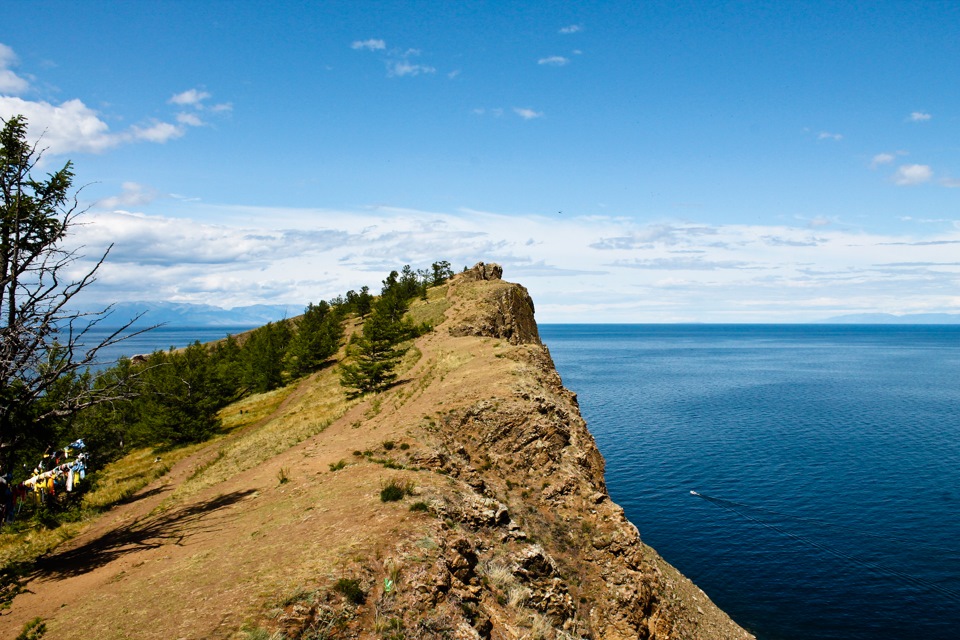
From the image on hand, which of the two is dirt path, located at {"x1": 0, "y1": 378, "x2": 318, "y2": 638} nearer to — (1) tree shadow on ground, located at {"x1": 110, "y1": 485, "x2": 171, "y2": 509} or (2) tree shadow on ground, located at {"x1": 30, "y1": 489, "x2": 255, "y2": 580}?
(2) tree shadow on ground, located at {"x1": 30, "y1": 489, "x2": 255, "y2": 580}

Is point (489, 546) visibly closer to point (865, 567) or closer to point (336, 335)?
point (865, 567)

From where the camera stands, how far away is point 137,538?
25.5m

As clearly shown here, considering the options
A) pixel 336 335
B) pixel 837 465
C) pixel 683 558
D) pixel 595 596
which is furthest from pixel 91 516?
pixel 837 465

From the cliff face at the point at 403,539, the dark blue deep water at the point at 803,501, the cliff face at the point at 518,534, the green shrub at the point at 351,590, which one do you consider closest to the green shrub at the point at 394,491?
the cliff face at the point at 403,539

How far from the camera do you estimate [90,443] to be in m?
46.1

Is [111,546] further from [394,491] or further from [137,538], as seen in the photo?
[394,491]

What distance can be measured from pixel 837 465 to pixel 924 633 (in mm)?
36827

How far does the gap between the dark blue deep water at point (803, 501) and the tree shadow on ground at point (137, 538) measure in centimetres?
3820

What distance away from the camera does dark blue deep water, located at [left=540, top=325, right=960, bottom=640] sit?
138 ft

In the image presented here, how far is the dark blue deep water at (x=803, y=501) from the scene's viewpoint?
41.9 m

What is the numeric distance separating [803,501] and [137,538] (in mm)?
63881

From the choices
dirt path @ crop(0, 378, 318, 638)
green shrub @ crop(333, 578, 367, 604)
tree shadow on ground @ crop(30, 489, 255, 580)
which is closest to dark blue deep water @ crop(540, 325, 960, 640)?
green shrub @ crop(333, 578, 367, 604)

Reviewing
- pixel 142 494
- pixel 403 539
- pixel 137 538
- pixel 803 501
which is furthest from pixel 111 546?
pixel 803 501

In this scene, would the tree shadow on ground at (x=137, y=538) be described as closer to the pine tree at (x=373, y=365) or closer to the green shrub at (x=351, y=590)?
the green shrub at (x=351, y=590)
